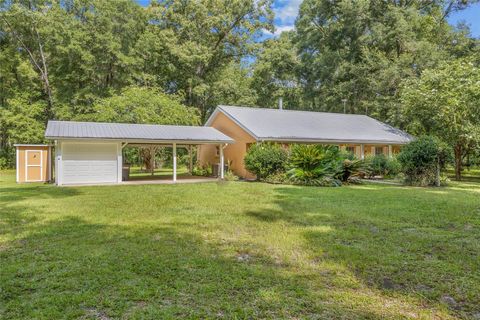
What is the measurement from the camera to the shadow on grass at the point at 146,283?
3123 millimetres

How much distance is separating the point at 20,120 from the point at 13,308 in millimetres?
27812

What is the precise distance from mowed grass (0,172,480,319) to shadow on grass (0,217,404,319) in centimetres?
2

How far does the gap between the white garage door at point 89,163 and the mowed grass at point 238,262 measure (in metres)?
6.25

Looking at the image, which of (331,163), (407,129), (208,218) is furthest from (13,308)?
(407,129)

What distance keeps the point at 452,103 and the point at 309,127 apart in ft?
23.6

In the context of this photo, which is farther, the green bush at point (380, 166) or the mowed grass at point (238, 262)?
the green bush at point (380, 166)

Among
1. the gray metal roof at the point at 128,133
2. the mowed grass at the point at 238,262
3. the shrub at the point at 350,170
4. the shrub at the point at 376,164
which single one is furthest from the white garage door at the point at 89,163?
the shrub at the point at 376,164

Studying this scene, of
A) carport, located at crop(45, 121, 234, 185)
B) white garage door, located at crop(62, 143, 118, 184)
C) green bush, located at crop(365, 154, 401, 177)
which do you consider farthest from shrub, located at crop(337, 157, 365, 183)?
white garage door, located at crop(62, 143, 118, 184)

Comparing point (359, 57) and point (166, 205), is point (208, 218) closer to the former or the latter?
point (166, 205)

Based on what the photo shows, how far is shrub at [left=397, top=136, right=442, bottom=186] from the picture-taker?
14023 millimetres

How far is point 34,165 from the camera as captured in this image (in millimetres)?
15695

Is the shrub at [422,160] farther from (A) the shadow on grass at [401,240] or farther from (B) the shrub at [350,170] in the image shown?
(A) the shadow on grass at [401,240]

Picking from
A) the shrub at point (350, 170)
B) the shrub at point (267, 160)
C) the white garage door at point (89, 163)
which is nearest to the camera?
the white garage door at point (89, 163)

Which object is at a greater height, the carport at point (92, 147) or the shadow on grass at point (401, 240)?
the carport at point (92, 147)
